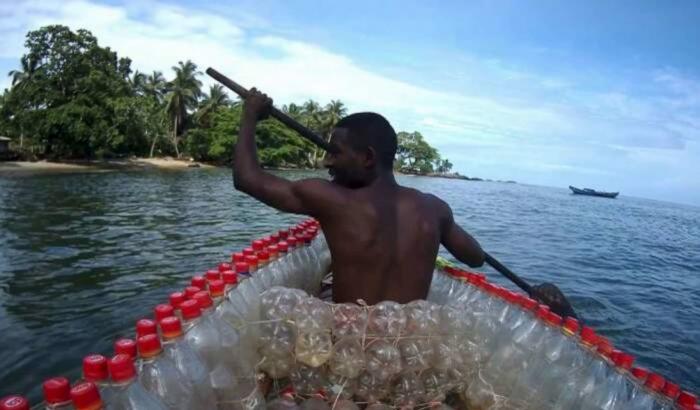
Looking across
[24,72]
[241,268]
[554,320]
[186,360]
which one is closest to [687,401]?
[554,320]

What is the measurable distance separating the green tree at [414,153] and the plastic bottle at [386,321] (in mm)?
106762

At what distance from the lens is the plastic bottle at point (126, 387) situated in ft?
5.27

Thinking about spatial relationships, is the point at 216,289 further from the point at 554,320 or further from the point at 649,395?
the point at 649,395

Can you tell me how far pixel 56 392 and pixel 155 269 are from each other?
25.2 ft

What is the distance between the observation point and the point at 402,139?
10988cm

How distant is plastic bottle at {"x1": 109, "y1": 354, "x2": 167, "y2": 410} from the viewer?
63.3 inches

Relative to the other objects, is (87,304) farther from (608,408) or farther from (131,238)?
(608,408)

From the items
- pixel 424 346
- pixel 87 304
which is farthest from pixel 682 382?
pixel 87 304

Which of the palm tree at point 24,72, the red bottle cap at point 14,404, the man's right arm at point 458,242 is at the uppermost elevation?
the palm tree at point 24,72

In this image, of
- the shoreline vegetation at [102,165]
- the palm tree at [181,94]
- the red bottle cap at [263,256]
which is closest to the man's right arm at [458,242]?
the red bottle cap at [263,256]

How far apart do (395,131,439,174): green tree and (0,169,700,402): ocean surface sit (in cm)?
8923

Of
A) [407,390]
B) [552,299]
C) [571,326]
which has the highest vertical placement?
[571,326]

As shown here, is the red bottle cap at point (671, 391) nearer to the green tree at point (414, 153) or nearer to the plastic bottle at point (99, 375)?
the plastic bottle at point (99, 375)

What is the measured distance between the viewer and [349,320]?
2541 millimetres
